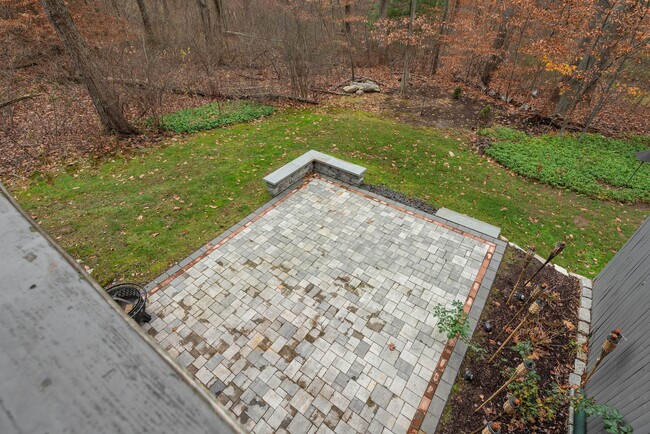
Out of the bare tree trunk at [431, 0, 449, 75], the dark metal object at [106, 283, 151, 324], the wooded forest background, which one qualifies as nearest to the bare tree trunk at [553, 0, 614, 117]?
the wooded forest background

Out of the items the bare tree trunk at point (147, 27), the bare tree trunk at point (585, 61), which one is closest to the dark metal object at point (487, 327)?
the bare tree trunk at point (585, 61)

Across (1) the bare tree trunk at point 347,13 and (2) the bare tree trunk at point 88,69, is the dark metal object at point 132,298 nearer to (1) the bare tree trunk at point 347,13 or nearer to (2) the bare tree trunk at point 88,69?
(2) the bare tree trunk at point 88,69

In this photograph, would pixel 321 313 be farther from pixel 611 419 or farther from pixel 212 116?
pixel 212 116

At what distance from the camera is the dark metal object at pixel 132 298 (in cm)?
454

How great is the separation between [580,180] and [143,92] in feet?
46.6

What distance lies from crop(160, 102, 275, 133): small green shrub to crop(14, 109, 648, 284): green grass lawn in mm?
538

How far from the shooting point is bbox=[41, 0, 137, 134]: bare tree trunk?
8024 millimetres

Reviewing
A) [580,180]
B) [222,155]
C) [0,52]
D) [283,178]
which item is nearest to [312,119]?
[222,155]

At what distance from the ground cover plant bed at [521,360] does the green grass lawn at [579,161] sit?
4905mm

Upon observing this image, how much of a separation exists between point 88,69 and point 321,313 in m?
9.61

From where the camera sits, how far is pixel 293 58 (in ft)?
42.4

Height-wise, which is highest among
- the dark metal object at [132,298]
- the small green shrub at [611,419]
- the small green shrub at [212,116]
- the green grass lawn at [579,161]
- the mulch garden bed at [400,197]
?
the small green shrub at [611,419]

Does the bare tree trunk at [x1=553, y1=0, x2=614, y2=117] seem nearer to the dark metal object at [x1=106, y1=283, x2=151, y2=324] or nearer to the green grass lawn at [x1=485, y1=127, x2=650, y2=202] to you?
the green grass lawn at [x1=485, y1=127, x2=650, y2=202]

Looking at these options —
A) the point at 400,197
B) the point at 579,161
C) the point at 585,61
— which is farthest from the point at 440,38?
the point at 400,197
